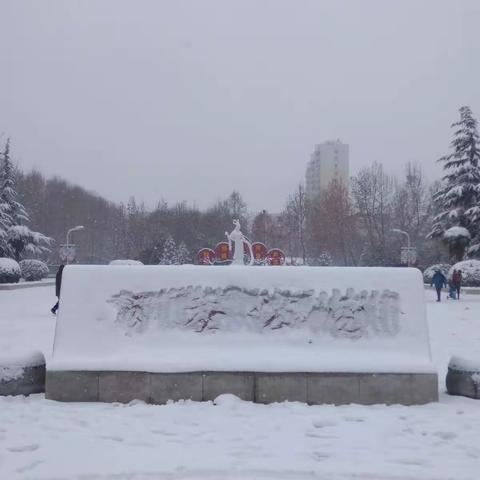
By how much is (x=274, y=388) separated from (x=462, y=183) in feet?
101

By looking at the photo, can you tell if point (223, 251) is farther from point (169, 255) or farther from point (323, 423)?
point (169, 255)

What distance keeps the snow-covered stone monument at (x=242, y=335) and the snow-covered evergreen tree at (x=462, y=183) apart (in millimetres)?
28073

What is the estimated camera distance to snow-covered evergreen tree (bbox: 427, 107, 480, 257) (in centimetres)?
3384

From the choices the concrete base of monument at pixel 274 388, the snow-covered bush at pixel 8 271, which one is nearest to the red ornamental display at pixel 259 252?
the snow-covered bush at pixel 8 271

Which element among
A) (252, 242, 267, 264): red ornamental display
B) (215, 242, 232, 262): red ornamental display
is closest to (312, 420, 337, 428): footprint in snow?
(215, 242, 232, 262): red ornamental display

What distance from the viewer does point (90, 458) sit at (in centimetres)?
474

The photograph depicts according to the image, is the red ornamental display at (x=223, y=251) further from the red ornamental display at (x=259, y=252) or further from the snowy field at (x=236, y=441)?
the snowy field at (x=236, y=441)

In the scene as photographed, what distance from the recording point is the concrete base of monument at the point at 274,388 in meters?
6.44

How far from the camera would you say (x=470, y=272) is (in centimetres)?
2931

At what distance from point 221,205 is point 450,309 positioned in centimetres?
5692

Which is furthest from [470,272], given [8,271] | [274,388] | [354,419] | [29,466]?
[29,466]

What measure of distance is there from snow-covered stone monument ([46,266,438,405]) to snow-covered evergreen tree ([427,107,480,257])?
92.1 feet

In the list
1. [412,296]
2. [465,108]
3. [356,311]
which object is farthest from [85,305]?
[465,108]

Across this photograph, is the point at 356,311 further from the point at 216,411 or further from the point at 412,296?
the point at 216,411
